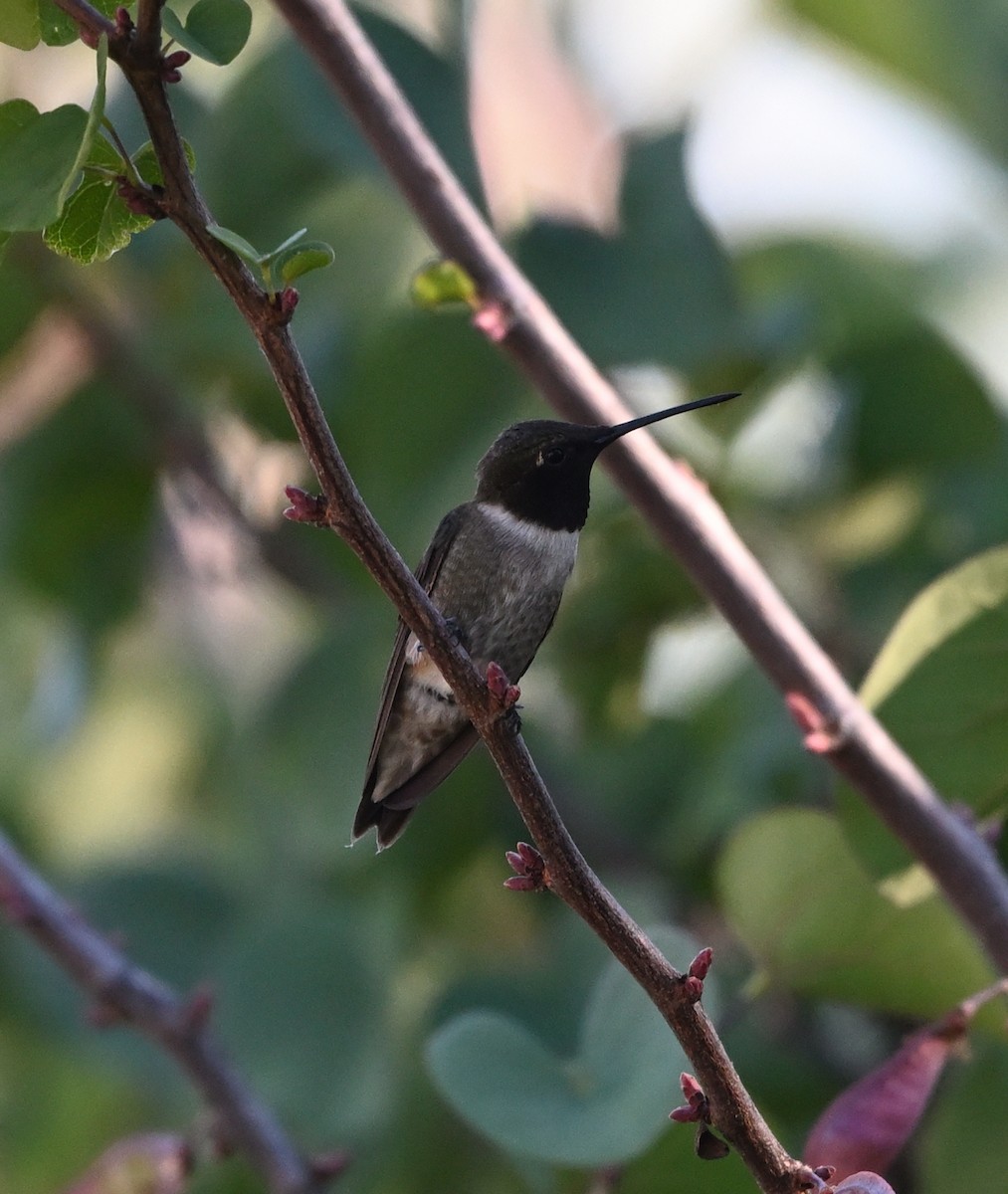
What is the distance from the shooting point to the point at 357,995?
9.80 feet

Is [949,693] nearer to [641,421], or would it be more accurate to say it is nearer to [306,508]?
[641,421]

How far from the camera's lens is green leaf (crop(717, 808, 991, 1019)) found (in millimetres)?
2160

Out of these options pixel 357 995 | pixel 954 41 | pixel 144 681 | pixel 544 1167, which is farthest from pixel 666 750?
pixel 954 41

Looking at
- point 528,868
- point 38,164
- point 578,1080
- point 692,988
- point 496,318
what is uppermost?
point 38,164

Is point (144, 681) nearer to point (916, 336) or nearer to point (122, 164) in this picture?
point (916, 336)

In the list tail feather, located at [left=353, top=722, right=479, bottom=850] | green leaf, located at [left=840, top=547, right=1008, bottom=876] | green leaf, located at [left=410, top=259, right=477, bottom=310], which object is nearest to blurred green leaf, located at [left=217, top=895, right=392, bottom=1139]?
tail feather, located at [left=353, top=722, right=479, bottom=850]

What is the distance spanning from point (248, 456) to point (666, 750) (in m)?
1.20

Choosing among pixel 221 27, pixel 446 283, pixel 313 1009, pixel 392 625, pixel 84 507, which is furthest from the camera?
pixel 84 507

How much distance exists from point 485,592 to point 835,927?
2.58 ft

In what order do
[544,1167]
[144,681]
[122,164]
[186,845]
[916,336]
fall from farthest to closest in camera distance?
[144,681], [186,845], [916,336], [544,1167], [122,164]

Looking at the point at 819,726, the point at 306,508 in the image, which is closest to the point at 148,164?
the point at 306,508

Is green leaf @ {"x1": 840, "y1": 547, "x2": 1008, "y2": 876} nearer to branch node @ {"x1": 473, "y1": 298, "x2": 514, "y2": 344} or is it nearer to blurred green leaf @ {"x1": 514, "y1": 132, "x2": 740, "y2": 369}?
branch node @ {"x1": 473, "y1": 298, "x2": 514, "y2": 344}

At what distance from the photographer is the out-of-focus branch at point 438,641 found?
1.23m

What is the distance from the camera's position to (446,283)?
2115 millimetres
